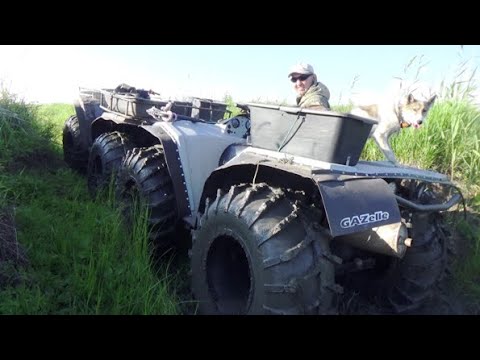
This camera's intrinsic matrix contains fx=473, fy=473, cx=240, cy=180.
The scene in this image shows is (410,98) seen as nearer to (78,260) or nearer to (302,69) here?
(302,69)

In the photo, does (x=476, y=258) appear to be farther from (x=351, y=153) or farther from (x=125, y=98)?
(x=125, y=98)

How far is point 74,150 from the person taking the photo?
6574 millimetres

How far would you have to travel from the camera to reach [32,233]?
3746 millimetres

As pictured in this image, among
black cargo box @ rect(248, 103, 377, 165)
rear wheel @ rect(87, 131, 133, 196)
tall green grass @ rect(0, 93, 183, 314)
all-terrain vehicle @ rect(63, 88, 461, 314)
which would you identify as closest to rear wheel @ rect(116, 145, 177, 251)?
all-terrain vehicle @ rect(63, 88, 461, 314)

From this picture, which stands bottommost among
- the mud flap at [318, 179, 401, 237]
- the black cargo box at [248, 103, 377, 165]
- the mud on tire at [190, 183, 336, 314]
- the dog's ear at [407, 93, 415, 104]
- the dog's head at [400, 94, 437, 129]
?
the mud on tire at [190, 183, 336, 314]

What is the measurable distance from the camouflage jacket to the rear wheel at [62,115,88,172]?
3.78 m

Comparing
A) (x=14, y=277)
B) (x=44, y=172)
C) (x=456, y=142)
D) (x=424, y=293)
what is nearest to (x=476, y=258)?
(x=424, y=293)

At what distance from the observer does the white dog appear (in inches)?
164

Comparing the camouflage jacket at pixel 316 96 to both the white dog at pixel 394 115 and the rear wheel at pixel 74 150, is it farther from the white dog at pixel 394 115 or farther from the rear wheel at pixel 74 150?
the rear wheel at pixel 74 150

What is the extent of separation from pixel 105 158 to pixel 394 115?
2.88 m

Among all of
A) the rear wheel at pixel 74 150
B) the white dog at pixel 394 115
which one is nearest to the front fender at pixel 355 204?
the white dog at pixel 394 115

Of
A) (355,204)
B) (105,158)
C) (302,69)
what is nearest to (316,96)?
(302,69)

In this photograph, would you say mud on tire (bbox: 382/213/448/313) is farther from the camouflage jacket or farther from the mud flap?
the camouflage jacket

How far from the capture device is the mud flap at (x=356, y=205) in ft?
7.71
